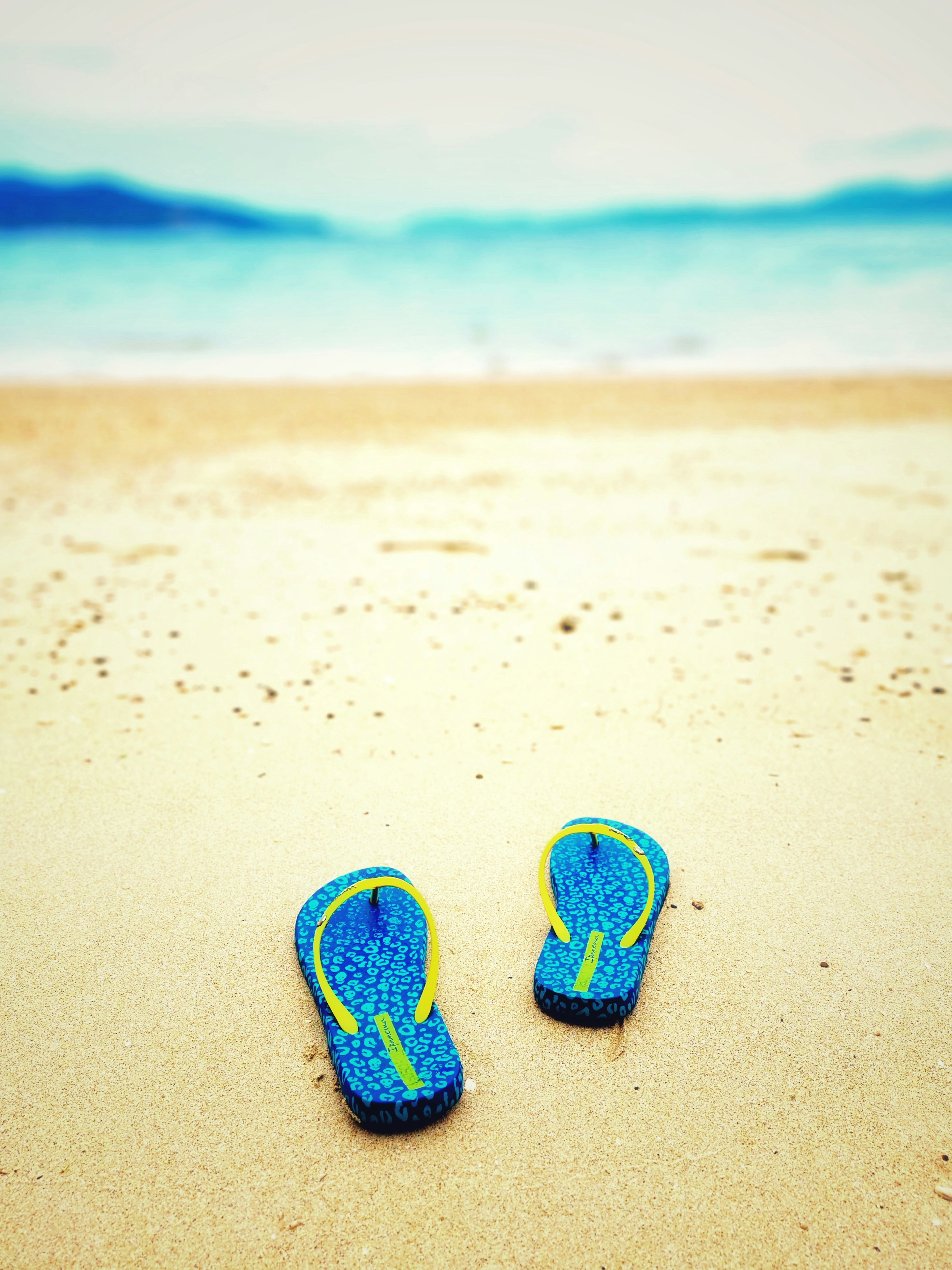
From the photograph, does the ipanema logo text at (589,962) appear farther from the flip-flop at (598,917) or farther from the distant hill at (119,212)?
the distant hill at (119,212)

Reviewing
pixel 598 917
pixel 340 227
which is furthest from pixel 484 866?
pixel 340 227

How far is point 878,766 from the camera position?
2881 millimetres

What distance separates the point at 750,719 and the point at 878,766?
0.49m

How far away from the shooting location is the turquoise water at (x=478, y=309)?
46.8 ft

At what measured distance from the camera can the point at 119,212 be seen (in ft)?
148

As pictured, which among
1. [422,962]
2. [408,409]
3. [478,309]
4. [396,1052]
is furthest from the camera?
[478,309]

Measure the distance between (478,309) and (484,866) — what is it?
20.2m

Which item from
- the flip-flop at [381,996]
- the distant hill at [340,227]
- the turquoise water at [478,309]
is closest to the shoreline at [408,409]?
the turquoise water at [478,309]

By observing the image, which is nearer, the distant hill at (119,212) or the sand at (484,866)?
the sand at (484,866)

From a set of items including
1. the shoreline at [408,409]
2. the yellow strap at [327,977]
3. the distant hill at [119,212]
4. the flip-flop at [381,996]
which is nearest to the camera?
the flip-flop at [381,996]

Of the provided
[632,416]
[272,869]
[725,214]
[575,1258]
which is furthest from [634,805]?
[725,214]

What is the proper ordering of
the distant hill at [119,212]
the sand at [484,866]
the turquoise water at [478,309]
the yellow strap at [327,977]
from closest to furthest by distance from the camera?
1. the sand at [484,866]
2. the yellow strap at [327,977]
3. the turquoise water at [478,309]
4. the distant hill at [119,212]

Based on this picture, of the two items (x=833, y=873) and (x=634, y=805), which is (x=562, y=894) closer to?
(x=634, y=805)

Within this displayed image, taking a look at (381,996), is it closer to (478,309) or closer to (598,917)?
(598,917)
